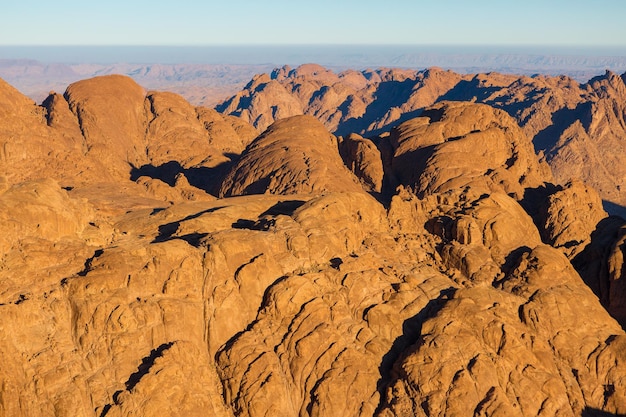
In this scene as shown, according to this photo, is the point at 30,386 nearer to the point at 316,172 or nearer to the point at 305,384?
the point at 305,384

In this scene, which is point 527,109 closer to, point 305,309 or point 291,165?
point 291,165

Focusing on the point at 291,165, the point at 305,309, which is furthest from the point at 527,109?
the point at 305,309

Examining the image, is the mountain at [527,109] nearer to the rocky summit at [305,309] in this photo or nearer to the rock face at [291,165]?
the rock face at [291,165]

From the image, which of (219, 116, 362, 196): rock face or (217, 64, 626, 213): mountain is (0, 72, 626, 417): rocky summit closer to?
(219, 116, 362, 196): rock face

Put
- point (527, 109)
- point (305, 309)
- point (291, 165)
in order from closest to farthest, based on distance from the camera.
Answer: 1. point (305, 309)
2. point (291, 165)
3. point (527, 109)

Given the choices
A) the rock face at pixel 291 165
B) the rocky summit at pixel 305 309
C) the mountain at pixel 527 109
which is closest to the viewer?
the rocky summit at pixel 305 309

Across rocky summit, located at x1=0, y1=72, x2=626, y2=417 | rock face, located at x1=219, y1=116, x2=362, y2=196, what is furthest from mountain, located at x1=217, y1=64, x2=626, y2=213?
rocky summit, located at x1=0, y1=72, x2=626, y2=417

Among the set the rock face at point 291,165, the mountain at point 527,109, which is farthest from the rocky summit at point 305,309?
the mountain at point 527,109

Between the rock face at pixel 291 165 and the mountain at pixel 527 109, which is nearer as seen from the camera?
the rock face at pixel 291 165
